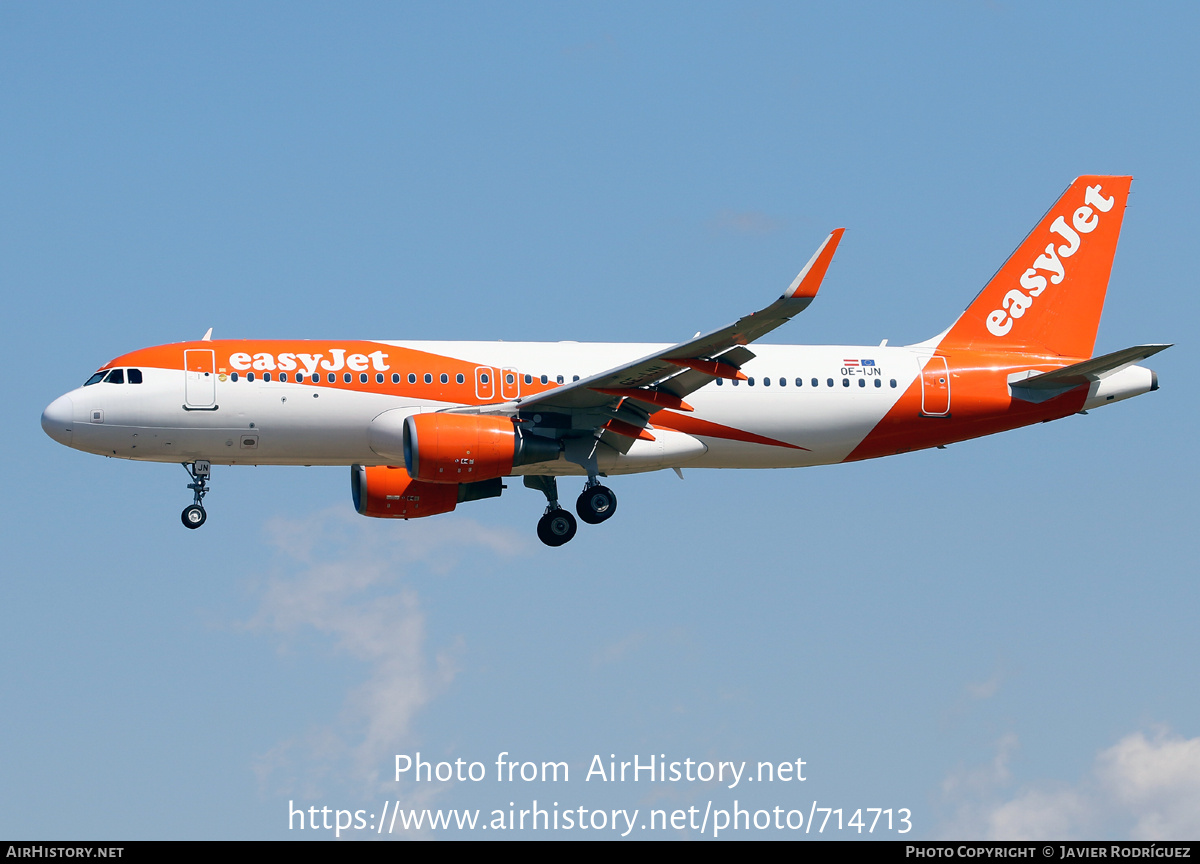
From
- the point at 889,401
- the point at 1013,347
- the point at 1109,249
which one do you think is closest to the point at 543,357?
the point at 889,401

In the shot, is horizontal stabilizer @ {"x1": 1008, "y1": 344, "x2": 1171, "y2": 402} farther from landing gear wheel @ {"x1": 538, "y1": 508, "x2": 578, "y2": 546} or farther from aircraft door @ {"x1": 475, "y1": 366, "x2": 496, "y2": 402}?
aircraft door @ {"x1": 475, "y1": 366, "x2": 496, "y2": 402}

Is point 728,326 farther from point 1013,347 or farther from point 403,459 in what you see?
point 1013,347

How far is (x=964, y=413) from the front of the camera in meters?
40.8

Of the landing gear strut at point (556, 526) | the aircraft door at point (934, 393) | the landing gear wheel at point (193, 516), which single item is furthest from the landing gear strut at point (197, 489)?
the aircraft door at point (934, 393)

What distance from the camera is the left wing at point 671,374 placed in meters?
32.0

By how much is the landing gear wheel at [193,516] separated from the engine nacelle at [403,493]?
4298 millimetres

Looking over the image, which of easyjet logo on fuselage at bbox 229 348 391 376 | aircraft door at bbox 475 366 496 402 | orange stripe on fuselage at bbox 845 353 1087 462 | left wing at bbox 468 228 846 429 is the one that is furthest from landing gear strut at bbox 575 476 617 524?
orange stripe on fuselage at bbox 845 353 1087 462

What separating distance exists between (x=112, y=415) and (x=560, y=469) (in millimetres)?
10183

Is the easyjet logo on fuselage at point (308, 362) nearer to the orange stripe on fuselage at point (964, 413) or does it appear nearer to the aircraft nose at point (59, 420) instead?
the aircraft nose at point (59, 420)

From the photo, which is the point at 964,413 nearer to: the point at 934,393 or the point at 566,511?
the point at 934,393

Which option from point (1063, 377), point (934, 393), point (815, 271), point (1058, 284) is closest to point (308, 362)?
point (815, 271)

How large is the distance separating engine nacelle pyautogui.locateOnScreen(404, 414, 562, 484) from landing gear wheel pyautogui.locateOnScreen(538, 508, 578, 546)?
2.74 meters

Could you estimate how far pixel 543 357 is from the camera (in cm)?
3909

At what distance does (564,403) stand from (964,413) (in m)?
10.4
